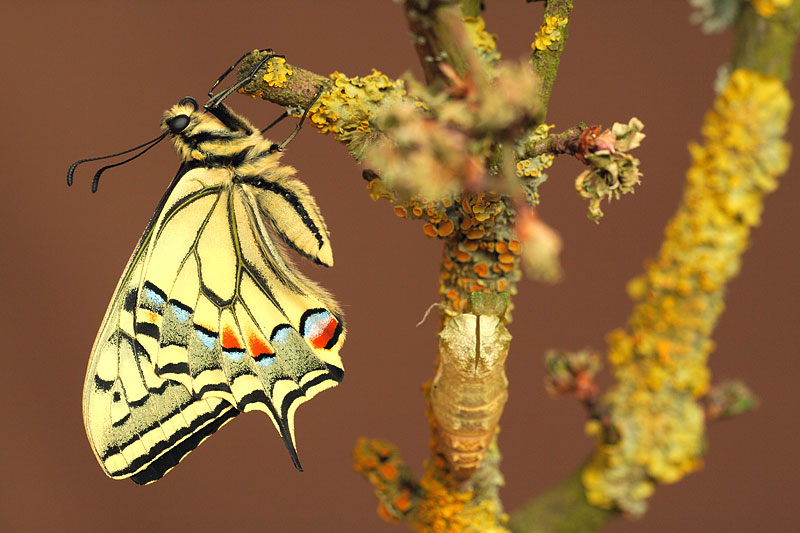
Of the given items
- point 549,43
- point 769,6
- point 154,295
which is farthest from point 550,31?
point 154,295

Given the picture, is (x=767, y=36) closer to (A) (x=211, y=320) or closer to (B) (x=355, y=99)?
(B) (x=355, y=99)

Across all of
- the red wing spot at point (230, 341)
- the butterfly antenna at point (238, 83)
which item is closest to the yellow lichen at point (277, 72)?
the butterfly antenna at point (238, 83)

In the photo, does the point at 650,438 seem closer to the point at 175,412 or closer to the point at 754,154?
the point at 754,154

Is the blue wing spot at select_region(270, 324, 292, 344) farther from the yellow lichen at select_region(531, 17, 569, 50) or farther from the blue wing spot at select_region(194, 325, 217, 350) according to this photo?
the yellow lichen at select_region(531, 17, 569, 50)

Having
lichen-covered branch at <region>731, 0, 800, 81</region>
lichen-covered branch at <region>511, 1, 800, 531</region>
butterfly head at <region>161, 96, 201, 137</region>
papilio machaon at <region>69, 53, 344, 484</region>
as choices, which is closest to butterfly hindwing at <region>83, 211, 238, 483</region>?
papilio machaon at <region>69, 53, 344, 484</region>

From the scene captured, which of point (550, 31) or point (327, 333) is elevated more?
point (550, 31)

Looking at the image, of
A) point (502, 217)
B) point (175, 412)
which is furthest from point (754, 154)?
point (175, 412)

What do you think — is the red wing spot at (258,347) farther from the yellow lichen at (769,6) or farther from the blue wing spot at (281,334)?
the yellow lichen at (769,6)
